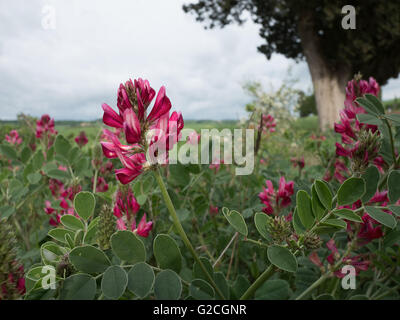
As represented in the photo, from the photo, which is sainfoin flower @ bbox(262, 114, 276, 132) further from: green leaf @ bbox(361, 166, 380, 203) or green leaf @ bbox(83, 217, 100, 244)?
green leaf @ bbox(83, 217, 100, 244)

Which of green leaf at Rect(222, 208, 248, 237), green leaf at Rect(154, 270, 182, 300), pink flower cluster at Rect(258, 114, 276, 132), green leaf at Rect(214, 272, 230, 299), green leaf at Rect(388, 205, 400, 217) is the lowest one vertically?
green leaf at Rect(214, 272, 230, 299)

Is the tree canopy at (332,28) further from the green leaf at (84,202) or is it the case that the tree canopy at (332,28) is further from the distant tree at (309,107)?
the distant tree at (309,107)

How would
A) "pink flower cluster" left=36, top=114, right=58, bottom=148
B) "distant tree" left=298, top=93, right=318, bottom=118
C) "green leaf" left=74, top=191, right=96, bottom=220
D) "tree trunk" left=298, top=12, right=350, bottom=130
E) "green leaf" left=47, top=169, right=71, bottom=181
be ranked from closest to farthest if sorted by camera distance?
"green leaf" left=74, top=191, right=96, bottom=220, "green leaf" left=47, top=169, right=71, bottom=181, "pink flower cluster" left=36, top=114, right=58, bottom=148, "tree trunk" left=298, top=12, right=350, bottom=130, "distant tree" left=298, top=93, right=318, bottom=118

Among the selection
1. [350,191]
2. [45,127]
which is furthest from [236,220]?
[45,127]

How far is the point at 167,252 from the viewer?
42cm

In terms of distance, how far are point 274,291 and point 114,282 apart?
261 millimetres

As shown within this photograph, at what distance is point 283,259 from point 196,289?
0.45 ft

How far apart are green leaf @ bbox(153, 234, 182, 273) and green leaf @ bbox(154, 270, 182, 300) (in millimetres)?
20

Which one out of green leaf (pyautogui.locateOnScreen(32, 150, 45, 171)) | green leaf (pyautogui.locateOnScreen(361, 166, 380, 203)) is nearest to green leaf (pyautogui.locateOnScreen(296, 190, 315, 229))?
green leaf (pyautogui.locateOnScreen(361, 166, 380, 203))

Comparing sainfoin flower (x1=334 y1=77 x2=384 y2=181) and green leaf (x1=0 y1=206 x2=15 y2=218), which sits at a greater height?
sainfoin flower (x1=334 y1=77 x2=384 y2=181)

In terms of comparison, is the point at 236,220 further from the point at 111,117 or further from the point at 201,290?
the point at 111,117

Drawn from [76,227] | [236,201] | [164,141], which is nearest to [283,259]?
[164,141]

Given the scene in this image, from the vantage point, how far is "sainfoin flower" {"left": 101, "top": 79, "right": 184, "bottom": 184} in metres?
0.39
